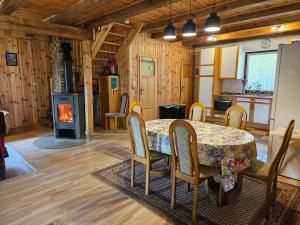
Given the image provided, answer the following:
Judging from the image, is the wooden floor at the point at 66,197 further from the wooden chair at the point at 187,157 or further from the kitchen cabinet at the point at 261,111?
Answer: the kitchen cabinet at the point at 261,111

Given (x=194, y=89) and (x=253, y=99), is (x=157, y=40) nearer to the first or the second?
(x=194, y=89)

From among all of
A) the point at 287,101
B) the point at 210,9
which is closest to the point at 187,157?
the point at 287,101

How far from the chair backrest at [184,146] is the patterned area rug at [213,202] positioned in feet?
1.58

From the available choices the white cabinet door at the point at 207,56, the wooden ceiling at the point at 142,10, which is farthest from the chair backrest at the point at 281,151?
the white cabinet door at the point at 207,56

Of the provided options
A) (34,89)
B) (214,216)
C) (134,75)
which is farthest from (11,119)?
(214,216)

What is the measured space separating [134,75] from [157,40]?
4.73 feet

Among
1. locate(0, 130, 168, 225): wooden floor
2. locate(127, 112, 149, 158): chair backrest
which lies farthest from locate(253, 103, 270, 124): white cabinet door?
locate(127, 112, 149, 158): chair backrest

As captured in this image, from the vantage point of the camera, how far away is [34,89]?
5.88 metres

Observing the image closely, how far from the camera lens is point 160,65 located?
6.34 meters

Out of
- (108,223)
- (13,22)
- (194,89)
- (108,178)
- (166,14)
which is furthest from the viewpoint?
(194,89)

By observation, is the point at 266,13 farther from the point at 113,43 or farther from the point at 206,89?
the point at 113,43

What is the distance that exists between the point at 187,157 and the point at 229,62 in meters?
5.20

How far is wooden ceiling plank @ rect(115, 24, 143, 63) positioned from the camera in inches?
205

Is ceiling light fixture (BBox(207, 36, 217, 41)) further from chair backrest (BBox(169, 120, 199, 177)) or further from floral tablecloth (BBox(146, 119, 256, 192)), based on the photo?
chair backrest (BBox(169, 120, 199, 177))
